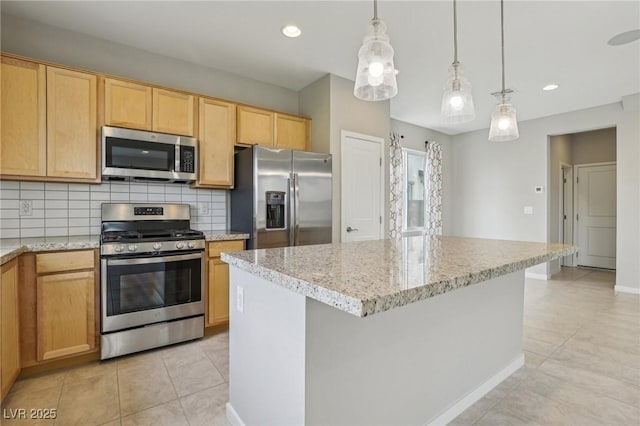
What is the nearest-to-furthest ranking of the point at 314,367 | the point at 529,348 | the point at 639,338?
the point at 314,367 < the point at 529,348 < the point at 639,338

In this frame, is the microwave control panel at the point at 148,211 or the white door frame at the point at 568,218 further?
the white door frame at the point at 568,218

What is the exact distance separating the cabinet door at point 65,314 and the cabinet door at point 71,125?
83 cm

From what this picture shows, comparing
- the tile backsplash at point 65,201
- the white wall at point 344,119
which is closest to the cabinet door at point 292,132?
the white wall at point 344,119

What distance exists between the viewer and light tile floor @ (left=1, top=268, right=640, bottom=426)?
5.98 ft

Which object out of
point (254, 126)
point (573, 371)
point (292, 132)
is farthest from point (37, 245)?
point (573, 371)

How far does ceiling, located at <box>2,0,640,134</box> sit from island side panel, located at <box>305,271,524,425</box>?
6.82ft

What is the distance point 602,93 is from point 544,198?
1744 mm

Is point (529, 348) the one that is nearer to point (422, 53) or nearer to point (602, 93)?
point (422, 53)

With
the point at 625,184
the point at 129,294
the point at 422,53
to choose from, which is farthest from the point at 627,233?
the point at 129,294

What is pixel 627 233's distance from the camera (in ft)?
14.7

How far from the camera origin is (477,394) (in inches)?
78.0

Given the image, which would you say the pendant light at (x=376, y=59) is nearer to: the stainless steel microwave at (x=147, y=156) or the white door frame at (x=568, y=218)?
the stainless steel microwave at (x=147, y=156)

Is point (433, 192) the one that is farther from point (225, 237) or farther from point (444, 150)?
point (225, 237)

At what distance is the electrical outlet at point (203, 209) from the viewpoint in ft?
11.2
